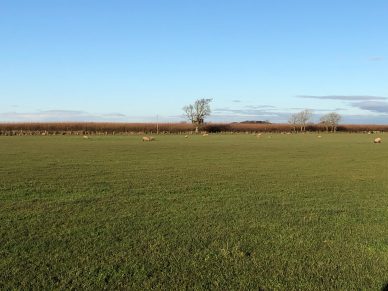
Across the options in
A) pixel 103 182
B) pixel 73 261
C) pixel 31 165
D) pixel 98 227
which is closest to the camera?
pixel 73 261

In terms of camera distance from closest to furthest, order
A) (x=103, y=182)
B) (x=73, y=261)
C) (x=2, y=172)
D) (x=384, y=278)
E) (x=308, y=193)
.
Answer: (x=384, y=278), (x=73, y=261), (x=308, y=193), (x=103, y=182), (x=2, y=172)

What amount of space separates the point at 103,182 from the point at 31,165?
6.78 metres

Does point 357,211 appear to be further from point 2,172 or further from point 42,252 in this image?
point 2,172

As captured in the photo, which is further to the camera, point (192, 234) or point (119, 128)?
point (119, 128)

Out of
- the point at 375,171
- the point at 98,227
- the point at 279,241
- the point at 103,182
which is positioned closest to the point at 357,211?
the point at 279,241

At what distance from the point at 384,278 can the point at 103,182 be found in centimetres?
973

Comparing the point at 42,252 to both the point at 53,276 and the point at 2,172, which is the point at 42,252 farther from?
the point at 2,172

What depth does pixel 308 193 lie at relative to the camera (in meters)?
11.4

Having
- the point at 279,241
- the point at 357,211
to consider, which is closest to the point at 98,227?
the point at 279,241

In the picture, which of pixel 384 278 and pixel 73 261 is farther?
pixel 73 261

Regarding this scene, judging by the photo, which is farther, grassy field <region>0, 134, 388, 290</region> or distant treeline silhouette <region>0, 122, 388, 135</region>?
distant treeline silhouette <region>0, 122, 388, 135</region>

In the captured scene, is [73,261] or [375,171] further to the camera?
[375,171]

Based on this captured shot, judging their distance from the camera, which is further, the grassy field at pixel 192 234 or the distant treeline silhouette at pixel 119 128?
the distant treeline silhouette at pixel 119 128

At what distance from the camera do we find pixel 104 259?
5.82 meters
